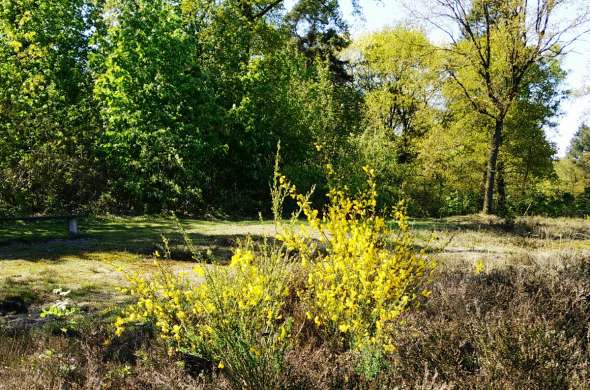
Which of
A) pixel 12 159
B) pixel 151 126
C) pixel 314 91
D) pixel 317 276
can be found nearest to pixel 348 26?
pixel 314 91

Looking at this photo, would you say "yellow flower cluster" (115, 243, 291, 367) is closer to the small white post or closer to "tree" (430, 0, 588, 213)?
the small white post

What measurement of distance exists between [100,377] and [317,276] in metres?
1.96

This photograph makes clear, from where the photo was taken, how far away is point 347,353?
377cm

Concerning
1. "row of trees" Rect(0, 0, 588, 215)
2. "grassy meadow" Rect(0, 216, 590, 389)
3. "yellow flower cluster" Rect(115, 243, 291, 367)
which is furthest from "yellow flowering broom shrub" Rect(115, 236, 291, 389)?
"row of trees" Rect(0, 0, 588, 215)

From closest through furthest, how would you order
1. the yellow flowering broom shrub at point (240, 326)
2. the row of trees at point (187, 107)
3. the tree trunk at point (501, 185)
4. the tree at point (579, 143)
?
1. the yellow flowering broom shrub at point (240, 326)
2. the row of trees at point (187, 107)
3. the tree trunk at point (501, 185)
4. the tree at point (579, 143)

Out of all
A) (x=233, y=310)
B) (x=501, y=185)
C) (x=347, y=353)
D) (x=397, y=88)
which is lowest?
(x=347, y=353)

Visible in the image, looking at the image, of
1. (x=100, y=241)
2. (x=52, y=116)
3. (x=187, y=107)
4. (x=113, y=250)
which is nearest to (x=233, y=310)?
(x=113, y=250)

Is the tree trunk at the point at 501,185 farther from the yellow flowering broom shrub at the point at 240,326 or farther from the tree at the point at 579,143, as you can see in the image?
the tree at the point at 579,143

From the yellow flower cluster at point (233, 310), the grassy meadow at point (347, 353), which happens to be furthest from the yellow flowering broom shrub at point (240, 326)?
the grassy meadow at point (347, 353)

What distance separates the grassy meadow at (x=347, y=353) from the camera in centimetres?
318

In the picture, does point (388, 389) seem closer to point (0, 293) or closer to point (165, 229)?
point (0, 293)

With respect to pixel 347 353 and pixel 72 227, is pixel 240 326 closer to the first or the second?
pixel 347 353

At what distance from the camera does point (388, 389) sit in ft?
10.2

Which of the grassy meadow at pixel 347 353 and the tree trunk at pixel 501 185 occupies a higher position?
the tree trunk at pixel 501 185
